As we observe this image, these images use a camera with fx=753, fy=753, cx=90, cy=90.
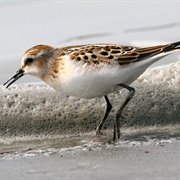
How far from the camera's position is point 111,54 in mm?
5641

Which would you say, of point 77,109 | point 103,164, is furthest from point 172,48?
point 103,164

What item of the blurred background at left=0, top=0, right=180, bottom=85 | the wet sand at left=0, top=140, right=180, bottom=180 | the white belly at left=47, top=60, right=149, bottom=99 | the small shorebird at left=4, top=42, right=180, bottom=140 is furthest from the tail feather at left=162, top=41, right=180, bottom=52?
the blurred background at left=0, top=0, right=180, bottom=85

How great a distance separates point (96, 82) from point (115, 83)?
0.15 metres

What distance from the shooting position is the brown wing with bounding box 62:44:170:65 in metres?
5.62

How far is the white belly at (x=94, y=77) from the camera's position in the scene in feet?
18.4

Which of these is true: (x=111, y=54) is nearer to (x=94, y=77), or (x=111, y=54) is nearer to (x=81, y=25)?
(x=94, y=77)

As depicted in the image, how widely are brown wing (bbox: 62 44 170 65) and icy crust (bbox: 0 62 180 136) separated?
72 centimetres

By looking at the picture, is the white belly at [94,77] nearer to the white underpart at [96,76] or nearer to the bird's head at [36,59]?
the white underpart at [96,76]

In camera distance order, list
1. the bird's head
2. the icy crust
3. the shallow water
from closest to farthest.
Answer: the bird's head < the icy crust < the shallow water

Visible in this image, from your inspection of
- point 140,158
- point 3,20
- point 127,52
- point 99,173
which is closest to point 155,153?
point 140,158

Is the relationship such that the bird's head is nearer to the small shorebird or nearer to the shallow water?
the small shorebird

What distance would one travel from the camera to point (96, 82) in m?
5.61

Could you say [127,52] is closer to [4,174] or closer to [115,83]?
[115,83]

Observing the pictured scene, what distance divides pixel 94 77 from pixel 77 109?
779 mm
